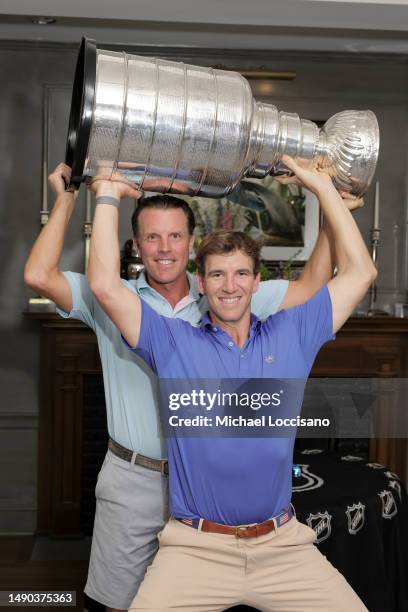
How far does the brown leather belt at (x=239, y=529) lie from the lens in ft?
5.78

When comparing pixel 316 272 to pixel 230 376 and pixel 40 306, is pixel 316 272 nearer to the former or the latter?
pixel 230 376

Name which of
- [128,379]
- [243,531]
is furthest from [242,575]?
[128,379]

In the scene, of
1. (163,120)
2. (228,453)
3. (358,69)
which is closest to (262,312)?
(228,453)

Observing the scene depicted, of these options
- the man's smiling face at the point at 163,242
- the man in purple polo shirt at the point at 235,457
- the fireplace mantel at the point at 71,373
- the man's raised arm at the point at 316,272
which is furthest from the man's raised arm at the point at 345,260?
the fireplace mantel at the point at 71,373

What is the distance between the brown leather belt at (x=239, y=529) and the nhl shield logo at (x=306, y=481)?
2.30 feet

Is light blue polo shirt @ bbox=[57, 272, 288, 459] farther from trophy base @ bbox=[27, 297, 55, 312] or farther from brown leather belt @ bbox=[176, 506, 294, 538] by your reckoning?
trophy base @ bbox=[27, 297, 55, 312]

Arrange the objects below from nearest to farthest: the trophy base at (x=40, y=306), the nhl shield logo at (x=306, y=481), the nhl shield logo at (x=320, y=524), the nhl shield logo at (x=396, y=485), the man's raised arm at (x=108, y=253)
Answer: the man's raised arm at (x=108, y=253), the nhl shield logo at (x=320, y=524), the nhl shield logo at (x=306, y=481), the nhl shield logo at (x=396, y=485), the trophy base at (x=40, y=306)

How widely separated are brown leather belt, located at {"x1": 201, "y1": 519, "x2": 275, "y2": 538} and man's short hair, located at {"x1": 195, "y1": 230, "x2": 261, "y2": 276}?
542mm

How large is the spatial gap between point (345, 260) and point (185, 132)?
1.57ft

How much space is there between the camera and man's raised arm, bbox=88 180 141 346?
→ 65.9 inches

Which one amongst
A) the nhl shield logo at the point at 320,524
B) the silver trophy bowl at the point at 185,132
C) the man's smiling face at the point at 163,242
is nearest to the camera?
the silver trophy bowl at the point at 185,132

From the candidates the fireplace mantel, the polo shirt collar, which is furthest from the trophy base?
the polo shirt collar

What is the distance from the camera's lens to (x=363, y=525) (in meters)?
2.43

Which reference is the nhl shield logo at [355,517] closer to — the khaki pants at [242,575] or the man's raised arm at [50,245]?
the khaki pants at [242,575]
